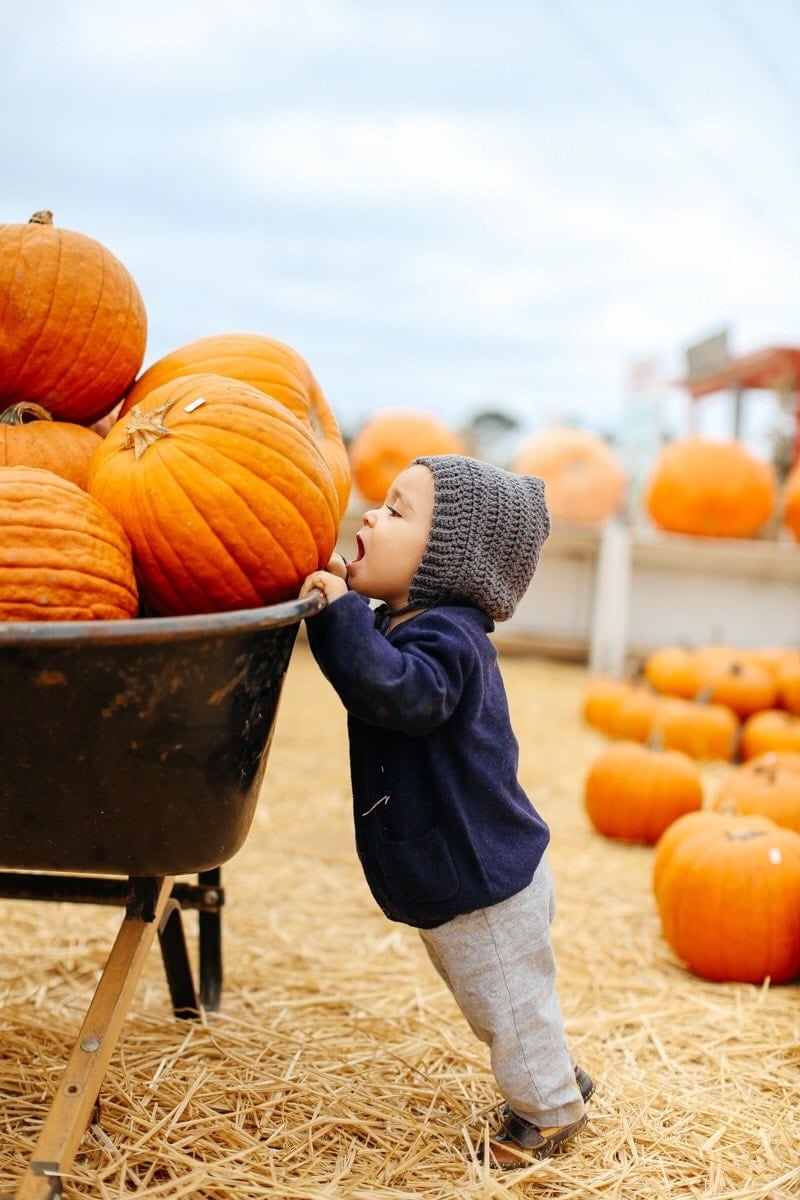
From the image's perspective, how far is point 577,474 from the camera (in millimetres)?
6430

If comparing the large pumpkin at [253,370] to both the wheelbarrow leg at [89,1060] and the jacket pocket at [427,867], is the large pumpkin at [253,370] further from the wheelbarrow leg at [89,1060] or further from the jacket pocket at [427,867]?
the wheelbarrow leg at [89,1060]

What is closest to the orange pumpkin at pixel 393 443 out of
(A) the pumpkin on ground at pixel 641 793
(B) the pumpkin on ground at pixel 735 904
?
(A) the pumpkin on ground at pixel 641 793

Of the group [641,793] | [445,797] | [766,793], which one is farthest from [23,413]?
[641,793]

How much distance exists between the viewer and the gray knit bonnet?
139cm

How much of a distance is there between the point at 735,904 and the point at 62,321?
1.61 m

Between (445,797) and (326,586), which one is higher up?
(326,586)

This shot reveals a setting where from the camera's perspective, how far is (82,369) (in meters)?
1.56

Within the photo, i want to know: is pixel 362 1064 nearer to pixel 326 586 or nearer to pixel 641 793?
pixel 326 586

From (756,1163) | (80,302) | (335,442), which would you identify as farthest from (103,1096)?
(80,302)

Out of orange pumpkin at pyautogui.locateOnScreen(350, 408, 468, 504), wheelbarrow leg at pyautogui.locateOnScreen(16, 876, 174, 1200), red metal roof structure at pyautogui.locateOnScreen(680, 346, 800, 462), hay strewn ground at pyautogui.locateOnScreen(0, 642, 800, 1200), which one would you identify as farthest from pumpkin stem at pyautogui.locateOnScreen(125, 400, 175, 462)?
red metal roof structure at pyautogui.locateOnScreen(680, 346, 800, 462)

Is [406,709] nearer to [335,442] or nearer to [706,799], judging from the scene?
[335,442]

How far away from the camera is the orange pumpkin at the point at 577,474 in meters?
6.38

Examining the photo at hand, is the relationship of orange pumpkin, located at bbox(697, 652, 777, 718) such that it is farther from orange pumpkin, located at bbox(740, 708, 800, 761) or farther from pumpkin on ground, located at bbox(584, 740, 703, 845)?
pumpkin on ground, located at bbox(584, 740, 703, 845)

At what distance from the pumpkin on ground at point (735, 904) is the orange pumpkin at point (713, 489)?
3.96 meters
